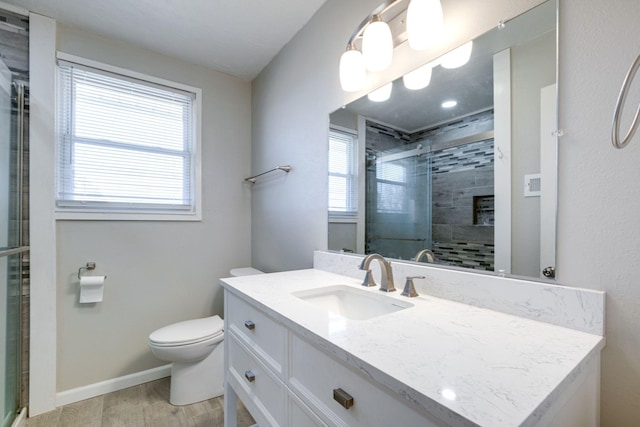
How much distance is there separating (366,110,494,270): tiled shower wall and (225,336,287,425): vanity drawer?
28.2 inches

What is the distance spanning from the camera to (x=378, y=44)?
119 cm

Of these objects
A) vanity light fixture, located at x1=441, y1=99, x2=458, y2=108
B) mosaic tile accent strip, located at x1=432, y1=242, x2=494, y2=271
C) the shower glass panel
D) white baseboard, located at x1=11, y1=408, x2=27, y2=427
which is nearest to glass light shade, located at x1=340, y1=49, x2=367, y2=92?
the shower glass panel

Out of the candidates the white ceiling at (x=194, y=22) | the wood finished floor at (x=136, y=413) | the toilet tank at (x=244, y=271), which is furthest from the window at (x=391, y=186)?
the wood finished floor at (x=136, y=413)

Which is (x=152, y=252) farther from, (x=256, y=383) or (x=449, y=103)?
(x=449, y=103)

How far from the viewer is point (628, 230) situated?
0.69 m

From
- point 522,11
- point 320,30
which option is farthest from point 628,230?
point 320,30

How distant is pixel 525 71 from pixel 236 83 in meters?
2.24

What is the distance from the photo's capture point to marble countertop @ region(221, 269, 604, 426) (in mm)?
453

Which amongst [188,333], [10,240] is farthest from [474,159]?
[10,240]

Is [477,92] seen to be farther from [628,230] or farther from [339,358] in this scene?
[339,358]

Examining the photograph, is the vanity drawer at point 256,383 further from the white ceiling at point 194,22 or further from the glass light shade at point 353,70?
the white ceiling at point 194,22

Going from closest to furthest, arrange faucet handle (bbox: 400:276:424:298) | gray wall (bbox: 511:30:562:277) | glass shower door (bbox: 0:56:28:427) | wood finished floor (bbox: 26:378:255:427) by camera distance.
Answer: gray wall (bbox: 511:30:562:277), faucet handle (bbox: 400:276:424:298), glass shower door (bbox: 0:56:28:427), wood finished floor (bbox: 26:378:255:427)

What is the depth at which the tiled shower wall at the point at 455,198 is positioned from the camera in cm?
97

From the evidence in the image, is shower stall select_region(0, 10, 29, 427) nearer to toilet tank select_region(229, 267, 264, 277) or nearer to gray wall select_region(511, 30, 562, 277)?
toilet tank select_region(229, 267, 264, 277)
